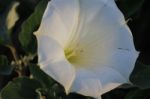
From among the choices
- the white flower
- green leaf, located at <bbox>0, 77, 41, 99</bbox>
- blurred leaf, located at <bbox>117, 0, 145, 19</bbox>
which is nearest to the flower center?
the white flower

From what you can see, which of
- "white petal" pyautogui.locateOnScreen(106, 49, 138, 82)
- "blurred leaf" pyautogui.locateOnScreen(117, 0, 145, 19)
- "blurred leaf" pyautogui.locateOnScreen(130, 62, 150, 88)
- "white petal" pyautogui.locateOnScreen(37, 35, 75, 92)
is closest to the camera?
"white petal" pyautogui.locateOnScreen(37, 35, 75, 92)

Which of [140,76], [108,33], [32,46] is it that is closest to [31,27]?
[32,46]

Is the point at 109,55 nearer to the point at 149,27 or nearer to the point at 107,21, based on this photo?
the point at 107,21

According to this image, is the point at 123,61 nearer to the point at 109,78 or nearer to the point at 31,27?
the point at 109,78

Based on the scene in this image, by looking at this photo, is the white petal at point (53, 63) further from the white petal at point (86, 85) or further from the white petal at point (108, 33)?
the white petal at point (108, 33)

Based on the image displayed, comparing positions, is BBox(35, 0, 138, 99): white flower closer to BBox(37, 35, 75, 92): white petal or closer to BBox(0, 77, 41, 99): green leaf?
BBox(37, 35, 75, 92): white petal

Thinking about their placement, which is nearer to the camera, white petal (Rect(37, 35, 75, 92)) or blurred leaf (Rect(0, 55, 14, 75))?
white petal (Rect(37, 35, 75, 92))

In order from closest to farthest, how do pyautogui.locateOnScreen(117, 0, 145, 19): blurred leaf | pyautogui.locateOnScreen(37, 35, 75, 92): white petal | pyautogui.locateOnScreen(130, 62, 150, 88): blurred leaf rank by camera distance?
pyautogui.locateOnScreen(37, 35, 75, 92): white petal → pyautogui.locateOnScreen(130, 62, 150, 88): blurred leaf → pyautogui.locateOnScreen(117, 0, 145, 19): blurred leaf
